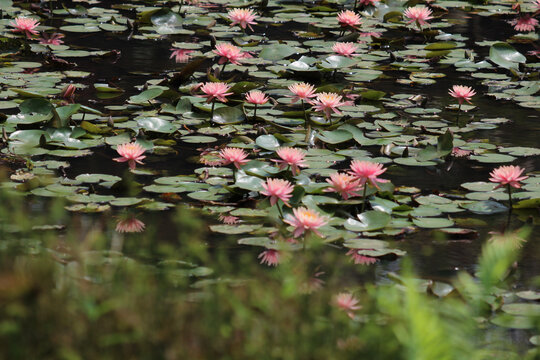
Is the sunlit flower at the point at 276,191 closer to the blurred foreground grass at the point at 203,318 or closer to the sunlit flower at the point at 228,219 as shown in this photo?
the sunlit flower at the point at 228,219

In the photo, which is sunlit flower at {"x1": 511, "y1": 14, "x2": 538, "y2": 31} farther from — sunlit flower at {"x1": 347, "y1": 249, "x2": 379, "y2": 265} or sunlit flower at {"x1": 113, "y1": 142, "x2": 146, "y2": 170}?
sunlit flower at {"x1": 347, "y1": 249, "x2": 379, "y2": 265}

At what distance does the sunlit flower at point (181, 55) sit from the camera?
565 cm

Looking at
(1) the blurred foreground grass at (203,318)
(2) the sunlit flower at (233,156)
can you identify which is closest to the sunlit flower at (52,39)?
(2) the sunlit flower at (233,156)

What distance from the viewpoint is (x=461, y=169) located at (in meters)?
3.91

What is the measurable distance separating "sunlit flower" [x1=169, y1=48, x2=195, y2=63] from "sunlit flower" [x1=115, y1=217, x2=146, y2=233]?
2564mm

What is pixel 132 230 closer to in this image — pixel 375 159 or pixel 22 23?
pixel 375 159

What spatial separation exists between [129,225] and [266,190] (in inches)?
19.9

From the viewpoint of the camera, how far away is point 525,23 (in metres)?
6.93

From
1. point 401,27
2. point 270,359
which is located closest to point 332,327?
point 270,359

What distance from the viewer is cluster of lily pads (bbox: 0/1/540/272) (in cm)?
332

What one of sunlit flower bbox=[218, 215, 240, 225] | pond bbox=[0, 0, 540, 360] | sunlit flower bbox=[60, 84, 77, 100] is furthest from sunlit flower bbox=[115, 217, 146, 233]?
sunlit flower bbox=[60, 84, 77, 100]

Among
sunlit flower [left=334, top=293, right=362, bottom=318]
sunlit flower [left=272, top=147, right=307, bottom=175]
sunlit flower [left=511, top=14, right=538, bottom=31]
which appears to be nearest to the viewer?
sunlit flower [left=334, top=293, right=362, bottom=318]

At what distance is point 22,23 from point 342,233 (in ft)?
9.75

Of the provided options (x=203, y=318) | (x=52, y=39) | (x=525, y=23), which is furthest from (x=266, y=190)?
(x=525, y=23)
